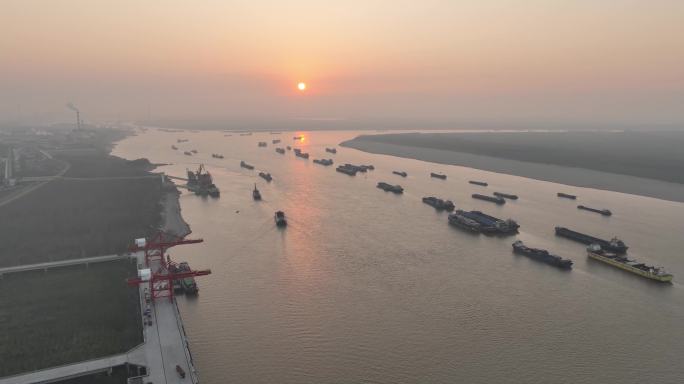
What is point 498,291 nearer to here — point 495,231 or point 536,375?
point 536,375

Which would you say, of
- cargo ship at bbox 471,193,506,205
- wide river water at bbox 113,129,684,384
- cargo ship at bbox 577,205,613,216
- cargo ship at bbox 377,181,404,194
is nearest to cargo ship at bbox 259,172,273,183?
cargo ship at bbox 377,181,404,194

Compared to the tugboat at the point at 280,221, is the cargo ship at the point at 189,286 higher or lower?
lower

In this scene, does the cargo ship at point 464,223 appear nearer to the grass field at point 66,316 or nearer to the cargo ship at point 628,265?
the cargo ship at point 628,265

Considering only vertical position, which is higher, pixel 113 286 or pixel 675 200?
pixel 675 200

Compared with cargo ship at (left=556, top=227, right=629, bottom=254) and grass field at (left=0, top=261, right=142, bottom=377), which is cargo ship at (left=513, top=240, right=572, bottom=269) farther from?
grass field at (left=0, top=261, right=142, bottom=377)

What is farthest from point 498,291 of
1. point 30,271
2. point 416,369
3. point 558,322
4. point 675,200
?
point 675,200

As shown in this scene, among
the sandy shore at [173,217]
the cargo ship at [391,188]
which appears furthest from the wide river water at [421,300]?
A: the cargo ship at [391,188]
